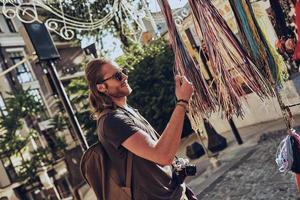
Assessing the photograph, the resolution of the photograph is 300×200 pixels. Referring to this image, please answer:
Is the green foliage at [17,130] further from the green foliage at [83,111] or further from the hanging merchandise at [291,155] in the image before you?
the hanging merchandise at [291,155]

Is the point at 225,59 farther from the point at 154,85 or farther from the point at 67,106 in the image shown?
the point at 154,85

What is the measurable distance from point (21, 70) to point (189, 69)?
2305cm

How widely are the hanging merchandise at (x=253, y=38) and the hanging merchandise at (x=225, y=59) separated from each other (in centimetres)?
13

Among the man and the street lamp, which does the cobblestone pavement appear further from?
the man

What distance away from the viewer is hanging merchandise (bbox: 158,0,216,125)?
7.06ft

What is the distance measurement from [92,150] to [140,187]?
36cm

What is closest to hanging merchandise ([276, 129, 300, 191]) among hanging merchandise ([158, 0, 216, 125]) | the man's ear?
hanging merchandise ([158, 0, 216, 125])

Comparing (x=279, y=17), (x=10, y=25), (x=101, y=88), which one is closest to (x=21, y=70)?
(x=10, y=25)

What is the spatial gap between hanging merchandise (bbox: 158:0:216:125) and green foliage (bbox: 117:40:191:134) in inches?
472

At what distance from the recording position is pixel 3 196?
18828 millimetres

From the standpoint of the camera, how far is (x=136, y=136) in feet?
6.13

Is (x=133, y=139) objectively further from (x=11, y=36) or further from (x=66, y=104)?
(x=11, y=36)

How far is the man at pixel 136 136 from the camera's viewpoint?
1.86 meters

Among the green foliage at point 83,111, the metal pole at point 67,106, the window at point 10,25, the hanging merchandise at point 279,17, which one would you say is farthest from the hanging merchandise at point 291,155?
the window at point 10,25
